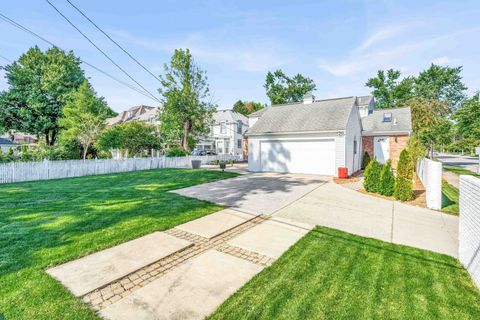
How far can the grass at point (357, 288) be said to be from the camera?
8.41 feet

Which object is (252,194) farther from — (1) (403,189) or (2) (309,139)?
(2) (309,139)

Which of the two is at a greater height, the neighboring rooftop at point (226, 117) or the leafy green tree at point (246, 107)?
the leafy green tree at point (246, 107)

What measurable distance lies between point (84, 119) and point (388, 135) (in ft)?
79.6

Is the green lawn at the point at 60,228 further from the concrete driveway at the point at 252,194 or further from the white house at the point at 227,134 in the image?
the white house at the point at 227,134

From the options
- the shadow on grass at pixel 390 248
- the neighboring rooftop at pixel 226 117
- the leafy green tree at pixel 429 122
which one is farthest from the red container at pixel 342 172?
the neighboring rooftop at pixel 226 117

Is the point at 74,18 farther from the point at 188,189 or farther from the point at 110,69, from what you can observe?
the point at 188,189

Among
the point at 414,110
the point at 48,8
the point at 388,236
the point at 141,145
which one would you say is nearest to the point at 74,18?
the point at 48,8

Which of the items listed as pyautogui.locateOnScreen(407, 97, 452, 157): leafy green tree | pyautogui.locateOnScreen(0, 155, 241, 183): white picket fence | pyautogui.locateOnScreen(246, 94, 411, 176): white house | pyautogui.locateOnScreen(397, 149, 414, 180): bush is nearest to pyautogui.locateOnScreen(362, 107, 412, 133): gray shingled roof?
pyautogui.locateOnScreen(246, 94, 411, 176): white house

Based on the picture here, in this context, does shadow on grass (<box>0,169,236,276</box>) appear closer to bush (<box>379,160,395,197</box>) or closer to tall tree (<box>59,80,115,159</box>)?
bush (<box>379,160,395,197</box>)

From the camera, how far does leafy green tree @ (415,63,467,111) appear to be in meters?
44.3

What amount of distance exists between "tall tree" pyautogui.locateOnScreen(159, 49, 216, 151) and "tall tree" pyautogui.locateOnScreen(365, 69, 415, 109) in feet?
123

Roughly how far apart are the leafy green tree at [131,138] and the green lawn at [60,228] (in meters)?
7.99

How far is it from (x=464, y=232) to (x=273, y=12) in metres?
10.7

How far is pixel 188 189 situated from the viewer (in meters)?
9.04
